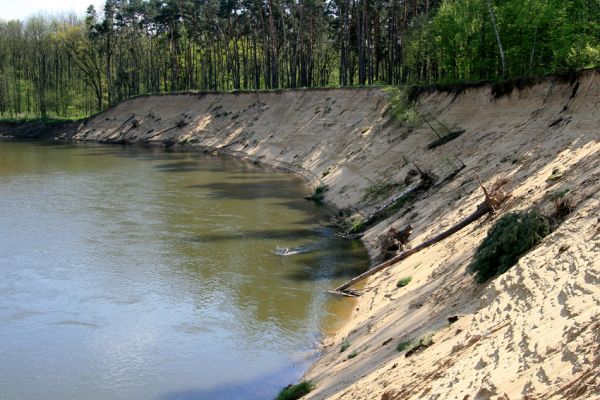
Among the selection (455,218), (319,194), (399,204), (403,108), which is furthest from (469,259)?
(403,108)

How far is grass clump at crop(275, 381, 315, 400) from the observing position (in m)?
14.2

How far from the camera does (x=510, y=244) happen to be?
49.3ft

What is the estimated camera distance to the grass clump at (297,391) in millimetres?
14242

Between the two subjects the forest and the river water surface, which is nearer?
the river water surface

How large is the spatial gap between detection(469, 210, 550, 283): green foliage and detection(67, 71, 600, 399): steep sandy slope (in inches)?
15.5

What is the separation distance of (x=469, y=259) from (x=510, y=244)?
253 cm

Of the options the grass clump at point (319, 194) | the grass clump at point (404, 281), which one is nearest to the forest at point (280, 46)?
the grass clump at point (319, 194)

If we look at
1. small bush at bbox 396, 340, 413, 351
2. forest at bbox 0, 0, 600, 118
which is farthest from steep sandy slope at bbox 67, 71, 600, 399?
forest at bbox 0, 0, 600, 118

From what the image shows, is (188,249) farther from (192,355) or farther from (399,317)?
(399,317)

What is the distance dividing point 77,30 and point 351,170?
7455 centimetres

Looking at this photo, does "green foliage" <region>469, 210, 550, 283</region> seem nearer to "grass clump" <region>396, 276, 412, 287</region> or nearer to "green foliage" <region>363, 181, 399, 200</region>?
"grass clump" <region>396, 276, 412, 287</region>

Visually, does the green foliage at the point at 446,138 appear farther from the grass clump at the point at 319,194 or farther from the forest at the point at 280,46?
the grass clump at the point at 319,194

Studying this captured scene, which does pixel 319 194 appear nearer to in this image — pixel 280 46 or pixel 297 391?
pixel 297 391

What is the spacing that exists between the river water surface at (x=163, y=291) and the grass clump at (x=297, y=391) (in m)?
0.90
